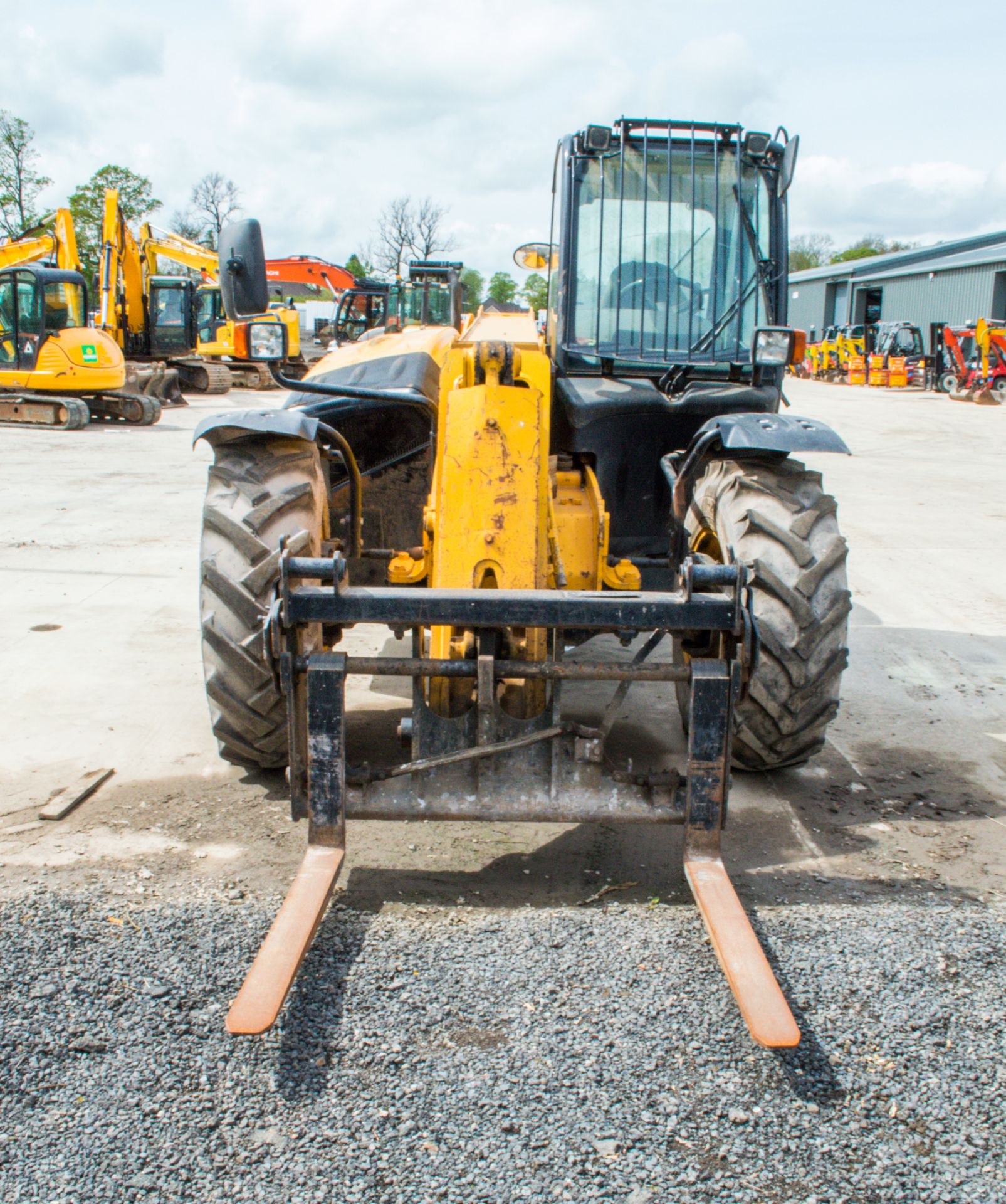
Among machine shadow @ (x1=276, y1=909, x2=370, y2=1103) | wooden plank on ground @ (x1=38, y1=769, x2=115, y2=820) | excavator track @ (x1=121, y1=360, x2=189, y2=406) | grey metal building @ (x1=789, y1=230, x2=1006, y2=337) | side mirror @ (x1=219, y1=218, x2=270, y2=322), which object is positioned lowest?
wooden plank on ground @ (x1=38, y1=769, x2=115, y2=820)

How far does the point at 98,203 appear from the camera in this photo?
5009 centimetres

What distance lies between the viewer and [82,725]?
205 inches

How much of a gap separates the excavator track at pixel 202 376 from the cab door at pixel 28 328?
297 inches

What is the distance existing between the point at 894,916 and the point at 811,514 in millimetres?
1527

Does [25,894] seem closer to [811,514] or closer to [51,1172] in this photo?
[51,1172]

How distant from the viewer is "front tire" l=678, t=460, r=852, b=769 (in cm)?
406

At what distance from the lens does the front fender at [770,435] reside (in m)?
4.12

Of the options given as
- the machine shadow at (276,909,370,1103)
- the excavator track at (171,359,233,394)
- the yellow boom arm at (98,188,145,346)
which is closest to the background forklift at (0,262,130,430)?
the yellow boom arm at (98,188,145,346)

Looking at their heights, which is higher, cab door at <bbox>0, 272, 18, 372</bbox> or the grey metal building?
the grey metal building

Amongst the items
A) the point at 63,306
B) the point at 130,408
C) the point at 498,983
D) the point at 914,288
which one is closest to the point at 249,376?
the point at 130,408

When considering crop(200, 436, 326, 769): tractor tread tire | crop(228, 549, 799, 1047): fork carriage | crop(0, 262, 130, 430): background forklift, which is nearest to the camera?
crop(228, 549, 799, 1047): fork carriage

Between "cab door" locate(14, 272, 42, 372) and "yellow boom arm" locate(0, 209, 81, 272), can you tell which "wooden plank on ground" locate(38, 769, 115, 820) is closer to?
"cab door" locate(14, 272, 42, 372)

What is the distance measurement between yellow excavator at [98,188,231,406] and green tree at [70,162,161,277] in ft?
77.4

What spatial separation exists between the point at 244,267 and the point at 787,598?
7.32 feet
